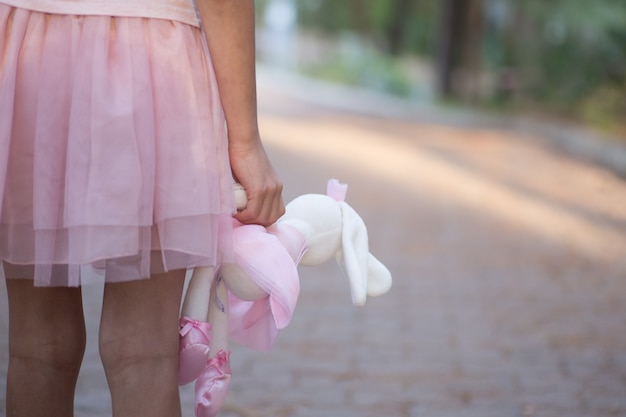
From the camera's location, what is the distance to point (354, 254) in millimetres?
2271

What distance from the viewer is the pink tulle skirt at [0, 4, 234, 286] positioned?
1.84 m

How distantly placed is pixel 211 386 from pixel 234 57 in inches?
26.6

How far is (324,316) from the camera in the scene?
514cm

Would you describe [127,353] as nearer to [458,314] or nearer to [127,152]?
[127,152]

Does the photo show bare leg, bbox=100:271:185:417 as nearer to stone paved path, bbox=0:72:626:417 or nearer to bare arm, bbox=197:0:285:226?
bare arm, bbox=197:0:285:226

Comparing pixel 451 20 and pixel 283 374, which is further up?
pixel 283 374

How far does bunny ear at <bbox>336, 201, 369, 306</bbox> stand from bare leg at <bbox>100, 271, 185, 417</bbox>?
420 mm

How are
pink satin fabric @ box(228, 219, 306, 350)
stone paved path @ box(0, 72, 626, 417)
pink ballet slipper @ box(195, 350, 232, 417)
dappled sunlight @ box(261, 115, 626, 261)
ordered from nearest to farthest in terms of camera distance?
pink satin fabric @ box(228, 219, 306, 350) < pink ballet slipper @ box(195, 350, 232, 417) < stone paved path @ box(0, 72, 626, 417) < dappled sunlight @ box(261, 115, 626, 261)

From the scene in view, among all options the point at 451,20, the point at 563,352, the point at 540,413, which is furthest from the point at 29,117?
the point at 451,20

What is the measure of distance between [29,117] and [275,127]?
43.5 feet

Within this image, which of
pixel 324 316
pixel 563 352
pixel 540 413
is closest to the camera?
pixel 540 413

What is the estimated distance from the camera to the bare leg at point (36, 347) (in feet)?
6.75

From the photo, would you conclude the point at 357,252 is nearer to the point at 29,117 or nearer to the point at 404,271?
the point at 29,117

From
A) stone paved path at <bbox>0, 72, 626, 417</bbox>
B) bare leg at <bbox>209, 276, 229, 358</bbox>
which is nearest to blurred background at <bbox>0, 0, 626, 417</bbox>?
stone paved path at <bbox>0, 72, 626, 417</bbox>
